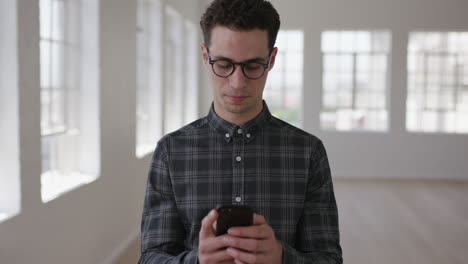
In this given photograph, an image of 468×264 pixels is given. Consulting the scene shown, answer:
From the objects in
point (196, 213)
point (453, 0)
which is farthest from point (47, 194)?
point (453, 0)

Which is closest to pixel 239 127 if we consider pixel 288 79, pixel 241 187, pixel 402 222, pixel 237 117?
pixel 237 117

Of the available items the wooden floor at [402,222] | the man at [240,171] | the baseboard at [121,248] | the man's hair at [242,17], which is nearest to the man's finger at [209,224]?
the man at [240,171]

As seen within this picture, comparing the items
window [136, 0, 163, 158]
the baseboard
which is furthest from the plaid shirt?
window [136, 0, 163, 158]

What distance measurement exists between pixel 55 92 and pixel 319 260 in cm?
284

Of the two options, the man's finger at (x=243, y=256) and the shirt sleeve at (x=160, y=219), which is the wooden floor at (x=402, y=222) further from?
the man's finger at (x=243, y=256)

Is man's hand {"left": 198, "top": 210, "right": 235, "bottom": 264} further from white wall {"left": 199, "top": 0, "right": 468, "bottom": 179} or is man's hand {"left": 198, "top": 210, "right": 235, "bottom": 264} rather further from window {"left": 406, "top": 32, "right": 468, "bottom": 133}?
window {"left": 406, "top": 32, "right": 468, "bottom": 133}

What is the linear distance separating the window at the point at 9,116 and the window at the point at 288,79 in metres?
7.49

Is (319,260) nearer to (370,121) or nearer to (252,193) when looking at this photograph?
(252,193)

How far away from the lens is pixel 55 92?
369 centimetres

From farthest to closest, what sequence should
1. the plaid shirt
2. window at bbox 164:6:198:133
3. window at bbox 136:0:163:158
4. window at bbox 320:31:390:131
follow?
window at bbox 320:31:390:131 < window at bbox 164:6:198:133 < window at bbox 136:0:163:158 < the plaid shirt

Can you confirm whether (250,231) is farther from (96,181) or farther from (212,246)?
(96,181)

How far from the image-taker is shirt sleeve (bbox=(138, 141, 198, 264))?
52.4 inches

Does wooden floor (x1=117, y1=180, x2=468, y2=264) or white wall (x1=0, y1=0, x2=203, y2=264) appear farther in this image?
wooden floor (x1=117, y1=180, x2=468, y2=264)

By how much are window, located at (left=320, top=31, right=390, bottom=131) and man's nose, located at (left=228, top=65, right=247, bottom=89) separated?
8783 millimetres
